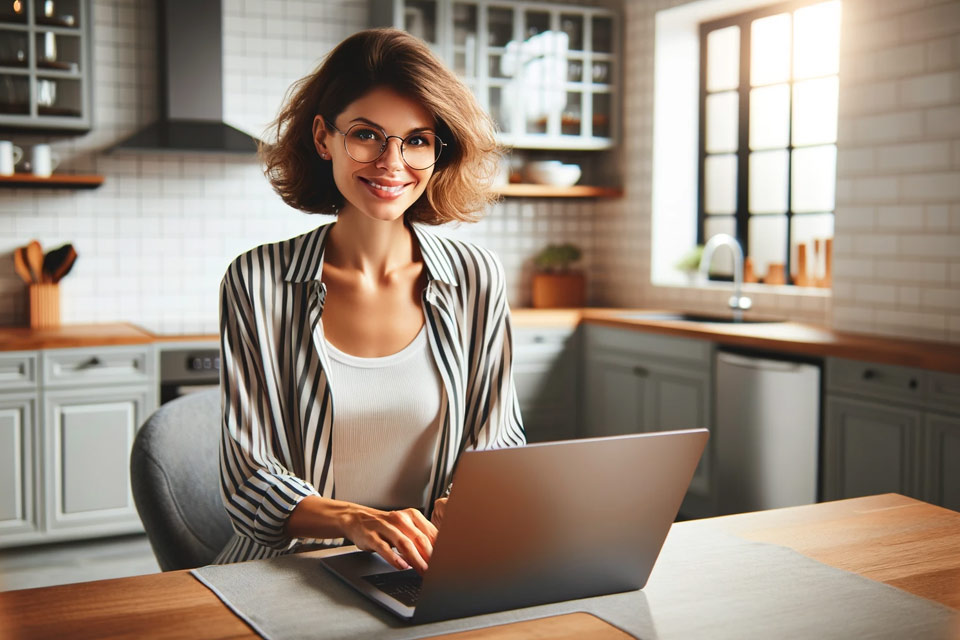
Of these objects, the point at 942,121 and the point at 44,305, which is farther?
the point at 44,305

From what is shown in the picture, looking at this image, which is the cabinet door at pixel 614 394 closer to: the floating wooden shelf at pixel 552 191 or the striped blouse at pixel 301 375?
the floating wooden shelf at pixel 552 191

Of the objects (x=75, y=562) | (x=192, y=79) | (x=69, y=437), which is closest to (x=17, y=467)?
(x=69, y=437)

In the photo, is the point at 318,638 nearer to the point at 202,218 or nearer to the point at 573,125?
the point at 202,218

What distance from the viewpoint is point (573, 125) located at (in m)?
5.03

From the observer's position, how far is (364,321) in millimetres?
1621

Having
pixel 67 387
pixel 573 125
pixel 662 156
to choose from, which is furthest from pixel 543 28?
pixel 67 387

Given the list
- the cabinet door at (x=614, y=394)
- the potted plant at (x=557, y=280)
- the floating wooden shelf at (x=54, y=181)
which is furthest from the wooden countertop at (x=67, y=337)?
the potted plant at (x=557, y=280)

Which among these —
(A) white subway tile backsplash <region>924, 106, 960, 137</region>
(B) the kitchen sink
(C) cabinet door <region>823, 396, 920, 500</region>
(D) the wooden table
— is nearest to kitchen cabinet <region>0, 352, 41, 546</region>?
(B) the kitchen sink

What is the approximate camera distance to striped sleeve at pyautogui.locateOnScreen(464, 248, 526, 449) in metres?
1.68

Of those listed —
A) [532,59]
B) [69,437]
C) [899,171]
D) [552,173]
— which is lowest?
[69,437]

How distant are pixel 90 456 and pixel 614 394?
2.28 m

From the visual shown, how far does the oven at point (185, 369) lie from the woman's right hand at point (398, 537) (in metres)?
2.79

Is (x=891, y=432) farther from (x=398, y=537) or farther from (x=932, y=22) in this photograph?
(x=398, y=537)

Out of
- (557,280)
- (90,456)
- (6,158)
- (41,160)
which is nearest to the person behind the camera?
(90,456)
